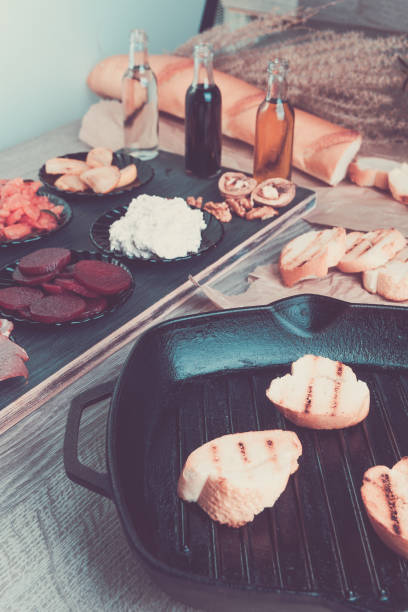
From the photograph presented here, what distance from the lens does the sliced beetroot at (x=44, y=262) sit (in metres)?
1.08

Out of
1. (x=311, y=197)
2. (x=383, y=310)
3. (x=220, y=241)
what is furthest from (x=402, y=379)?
(x=311, y=197)

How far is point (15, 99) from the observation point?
2.16 metres

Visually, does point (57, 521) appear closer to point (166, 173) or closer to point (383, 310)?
point (383, 310)

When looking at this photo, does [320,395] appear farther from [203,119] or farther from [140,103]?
[140,103]

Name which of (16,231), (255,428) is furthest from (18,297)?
(255,428)

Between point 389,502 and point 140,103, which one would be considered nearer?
point 389,502

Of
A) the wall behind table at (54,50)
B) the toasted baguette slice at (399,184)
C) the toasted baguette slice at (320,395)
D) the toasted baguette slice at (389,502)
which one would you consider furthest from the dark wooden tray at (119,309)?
the wall behind table at (54,50)

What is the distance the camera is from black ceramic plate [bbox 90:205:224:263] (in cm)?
123

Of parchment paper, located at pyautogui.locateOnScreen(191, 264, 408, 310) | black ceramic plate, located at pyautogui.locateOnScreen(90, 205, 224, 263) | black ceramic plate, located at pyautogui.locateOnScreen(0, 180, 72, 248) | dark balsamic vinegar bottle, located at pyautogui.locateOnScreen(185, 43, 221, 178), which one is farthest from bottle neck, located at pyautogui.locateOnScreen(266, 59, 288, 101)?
black ceramic plate, located at pyautogui.locateOnScreen(0, 180, 72, 248)

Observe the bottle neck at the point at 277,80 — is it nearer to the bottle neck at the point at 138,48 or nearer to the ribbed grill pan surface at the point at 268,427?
the bottle neck at the point at 138,48

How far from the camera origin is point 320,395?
0.83m

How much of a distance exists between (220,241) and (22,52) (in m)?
1.35

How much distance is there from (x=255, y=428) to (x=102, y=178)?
2.90 feet

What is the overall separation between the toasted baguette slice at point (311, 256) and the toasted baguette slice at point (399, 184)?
378mm
